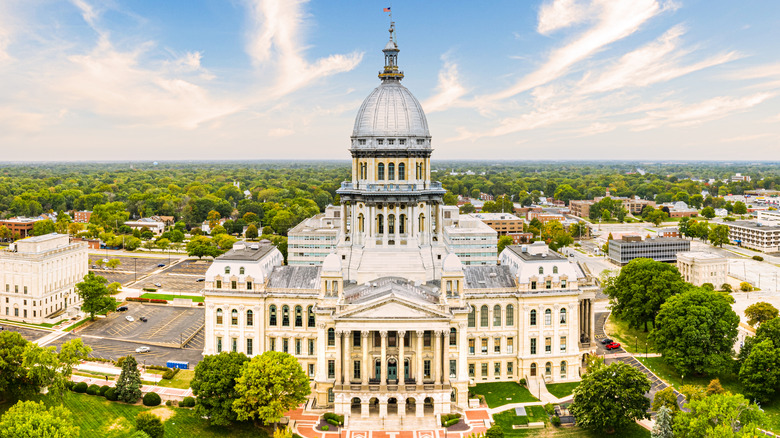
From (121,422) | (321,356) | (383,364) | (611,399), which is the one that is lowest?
(121,422)

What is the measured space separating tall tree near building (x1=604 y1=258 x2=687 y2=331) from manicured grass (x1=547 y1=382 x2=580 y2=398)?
2761cm

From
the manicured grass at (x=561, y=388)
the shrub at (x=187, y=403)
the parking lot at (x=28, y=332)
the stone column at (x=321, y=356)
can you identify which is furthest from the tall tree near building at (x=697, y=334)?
the parking lot at (x=28, y=332)

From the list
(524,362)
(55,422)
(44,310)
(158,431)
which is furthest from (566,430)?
(44,310)

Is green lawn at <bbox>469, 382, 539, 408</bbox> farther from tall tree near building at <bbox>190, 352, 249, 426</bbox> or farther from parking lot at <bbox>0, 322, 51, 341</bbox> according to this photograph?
parking lot at <bbox>0, 322, 51, 341</bbox>

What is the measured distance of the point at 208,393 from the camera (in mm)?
74562

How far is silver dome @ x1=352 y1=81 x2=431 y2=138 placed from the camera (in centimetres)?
9944

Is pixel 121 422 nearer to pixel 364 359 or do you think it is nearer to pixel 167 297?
pixel 364 359

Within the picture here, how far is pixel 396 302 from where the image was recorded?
7869 cm

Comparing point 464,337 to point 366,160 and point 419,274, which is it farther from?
point 366,160

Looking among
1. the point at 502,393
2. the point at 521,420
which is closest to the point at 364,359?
the point at 521,420

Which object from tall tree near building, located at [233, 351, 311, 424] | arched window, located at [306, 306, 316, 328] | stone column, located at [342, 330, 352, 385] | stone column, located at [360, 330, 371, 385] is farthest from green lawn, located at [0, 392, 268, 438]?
arched window, located at [306, 306, 316, 328]

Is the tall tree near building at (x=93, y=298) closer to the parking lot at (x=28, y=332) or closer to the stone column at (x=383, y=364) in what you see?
the parking lot at (x=28, y=332)

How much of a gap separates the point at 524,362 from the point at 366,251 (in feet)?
99.1

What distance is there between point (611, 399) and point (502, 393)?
1800 cm
